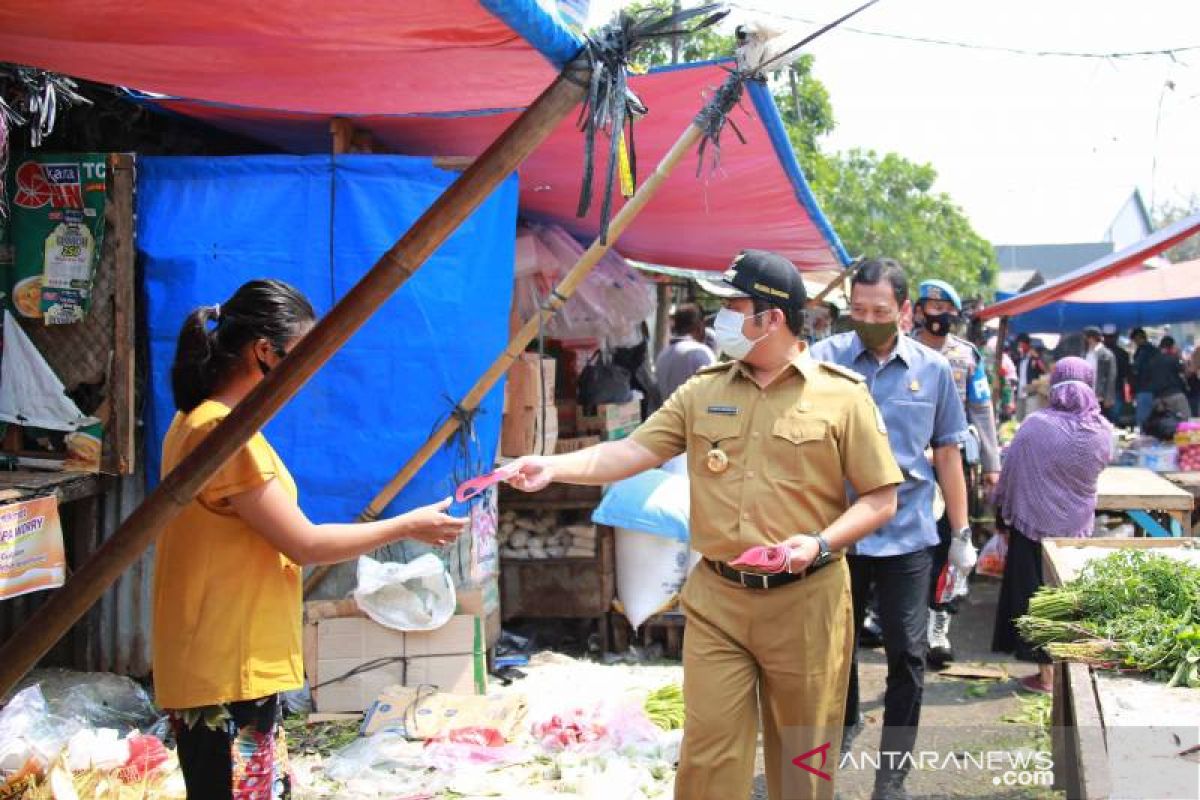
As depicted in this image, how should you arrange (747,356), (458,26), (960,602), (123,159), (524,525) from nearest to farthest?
1. (458,26)
2. (747,356)
3. (123,159)
4. (524,525)
5. (960,602)

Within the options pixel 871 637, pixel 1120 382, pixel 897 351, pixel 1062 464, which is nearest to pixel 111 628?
pixel 897 351

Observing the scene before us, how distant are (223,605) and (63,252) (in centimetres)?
290

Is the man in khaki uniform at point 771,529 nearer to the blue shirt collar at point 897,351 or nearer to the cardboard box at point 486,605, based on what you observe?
the blue shirt collar at point 897,351

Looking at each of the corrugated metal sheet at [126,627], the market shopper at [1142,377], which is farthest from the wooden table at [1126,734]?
the market shopper at [1142,377]

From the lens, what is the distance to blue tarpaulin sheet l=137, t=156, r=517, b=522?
4.96 m

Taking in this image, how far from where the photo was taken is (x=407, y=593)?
5.40m

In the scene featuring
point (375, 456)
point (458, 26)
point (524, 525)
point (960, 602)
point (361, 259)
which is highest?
point (458, 26)

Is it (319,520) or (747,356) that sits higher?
(747,356)

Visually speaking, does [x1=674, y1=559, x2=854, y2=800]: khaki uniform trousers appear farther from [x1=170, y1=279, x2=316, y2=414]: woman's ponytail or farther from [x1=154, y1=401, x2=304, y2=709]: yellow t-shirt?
[x1=170, y1=279, x2=316, y2=414]: woman's ponytail

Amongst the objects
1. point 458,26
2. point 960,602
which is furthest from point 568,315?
point 458,26

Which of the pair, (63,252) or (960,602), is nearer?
(63,252)

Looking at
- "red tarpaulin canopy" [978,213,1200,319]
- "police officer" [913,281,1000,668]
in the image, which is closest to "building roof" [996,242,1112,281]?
"red tarpaulin canopy" [978,213,1200,319]

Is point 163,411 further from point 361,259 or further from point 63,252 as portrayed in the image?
point 361,259

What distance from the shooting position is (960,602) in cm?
821
